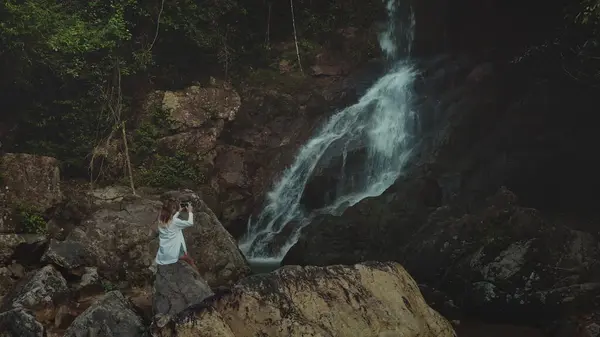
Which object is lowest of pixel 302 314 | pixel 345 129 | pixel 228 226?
pixel 228 226

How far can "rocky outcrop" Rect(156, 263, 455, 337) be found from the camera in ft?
19.6

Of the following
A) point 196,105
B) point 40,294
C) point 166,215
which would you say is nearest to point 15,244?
point 40,294

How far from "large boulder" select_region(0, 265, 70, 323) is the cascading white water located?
22.9 ft

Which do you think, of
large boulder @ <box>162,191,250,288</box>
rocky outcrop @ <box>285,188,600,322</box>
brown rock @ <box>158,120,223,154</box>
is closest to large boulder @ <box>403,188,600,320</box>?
rocky outcrop @ <box>285,188,600,322</box>

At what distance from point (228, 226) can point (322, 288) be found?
11.5m

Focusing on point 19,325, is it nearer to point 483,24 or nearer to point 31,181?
point 31,181

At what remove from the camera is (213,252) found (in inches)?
481

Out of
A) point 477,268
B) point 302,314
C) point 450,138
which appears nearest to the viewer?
point 302,314

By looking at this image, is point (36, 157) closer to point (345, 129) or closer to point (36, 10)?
point (36, 10)

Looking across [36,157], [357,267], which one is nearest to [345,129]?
[36,157]

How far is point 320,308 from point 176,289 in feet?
7.77

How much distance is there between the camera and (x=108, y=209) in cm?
1324

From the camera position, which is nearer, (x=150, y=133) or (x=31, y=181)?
(x=31, y=181)

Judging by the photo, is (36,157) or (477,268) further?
(36,157)
